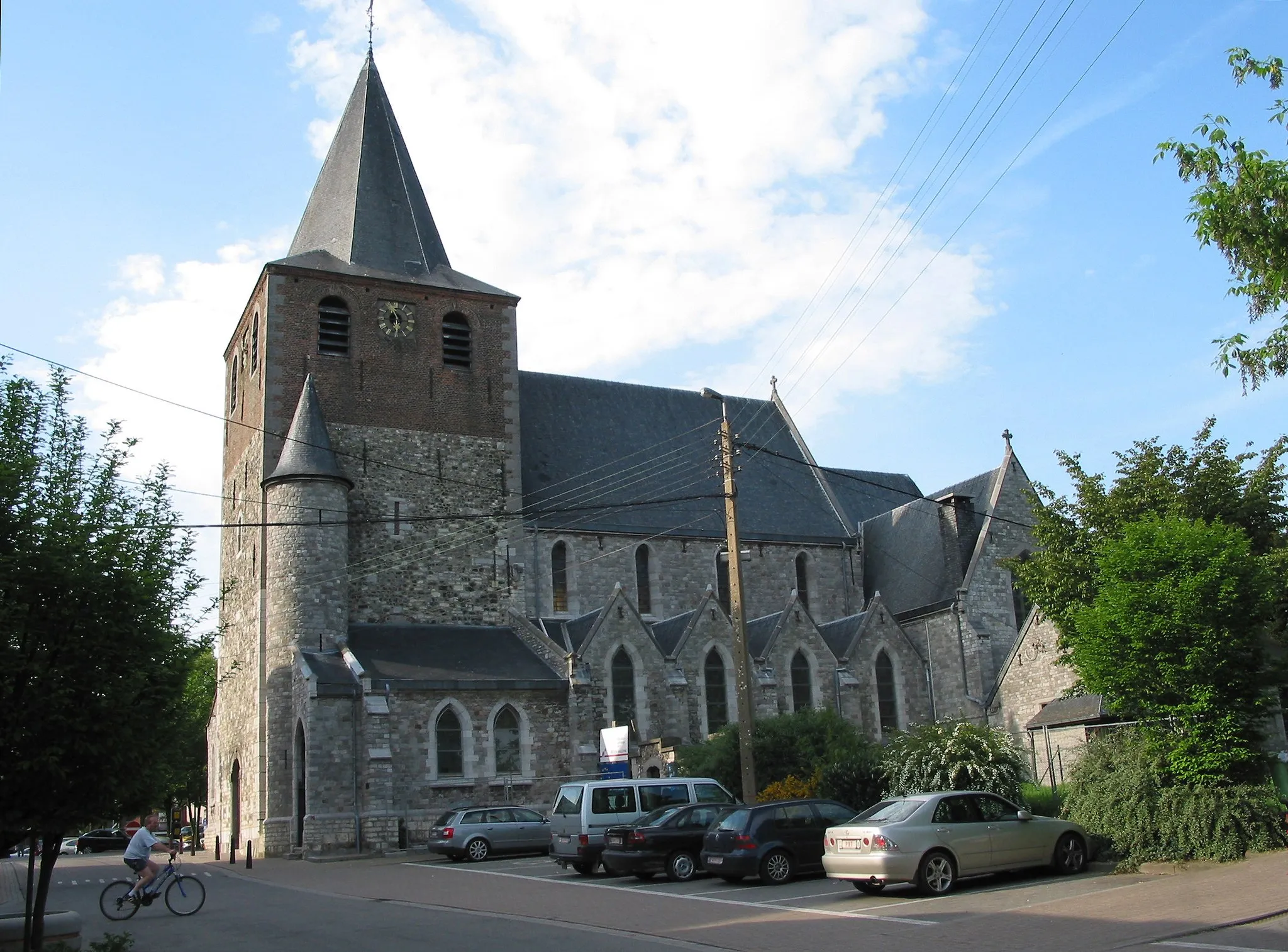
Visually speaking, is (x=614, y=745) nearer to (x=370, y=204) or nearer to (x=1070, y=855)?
(x=1070, y=855)

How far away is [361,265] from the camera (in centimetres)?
3466

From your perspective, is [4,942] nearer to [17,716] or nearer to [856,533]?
[17,716]

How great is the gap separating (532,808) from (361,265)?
15935mm

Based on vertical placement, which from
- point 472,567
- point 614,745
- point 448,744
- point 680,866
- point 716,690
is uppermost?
point 472,567

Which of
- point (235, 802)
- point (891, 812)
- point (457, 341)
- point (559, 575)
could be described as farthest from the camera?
point (457, 341)

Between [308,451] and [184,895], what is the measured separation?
1565 centimetres

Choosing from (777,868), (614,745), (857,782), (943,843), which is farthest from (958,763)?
(614,745)

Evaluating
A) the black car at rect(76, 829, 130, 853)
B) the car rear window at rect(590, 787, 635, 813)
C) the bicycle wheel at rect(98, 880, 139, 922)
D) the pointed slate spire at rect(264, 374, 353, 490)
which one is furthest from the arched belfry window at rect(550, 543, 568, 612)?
the black car at rect(76, 829, 130, 853)

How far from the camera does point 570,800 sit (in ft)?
69.0

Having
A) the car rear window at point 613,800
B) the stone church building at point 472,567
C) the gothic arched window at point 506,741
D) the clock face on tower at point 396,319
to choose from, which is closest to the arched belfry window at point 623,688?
the stone church building at point 472,567

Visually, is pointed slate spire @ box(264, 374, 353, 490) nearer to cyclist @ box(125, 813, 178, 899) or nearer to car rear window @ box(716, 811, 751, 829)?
cyclist @ box(125, 813, 178, 899)

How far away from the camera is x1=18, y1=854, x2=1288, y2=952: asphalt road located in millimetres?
11203

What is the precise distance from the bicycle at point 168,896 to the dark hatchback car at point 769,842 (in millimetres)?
7280

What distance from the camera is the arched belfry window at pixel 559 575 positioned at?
114 feet
